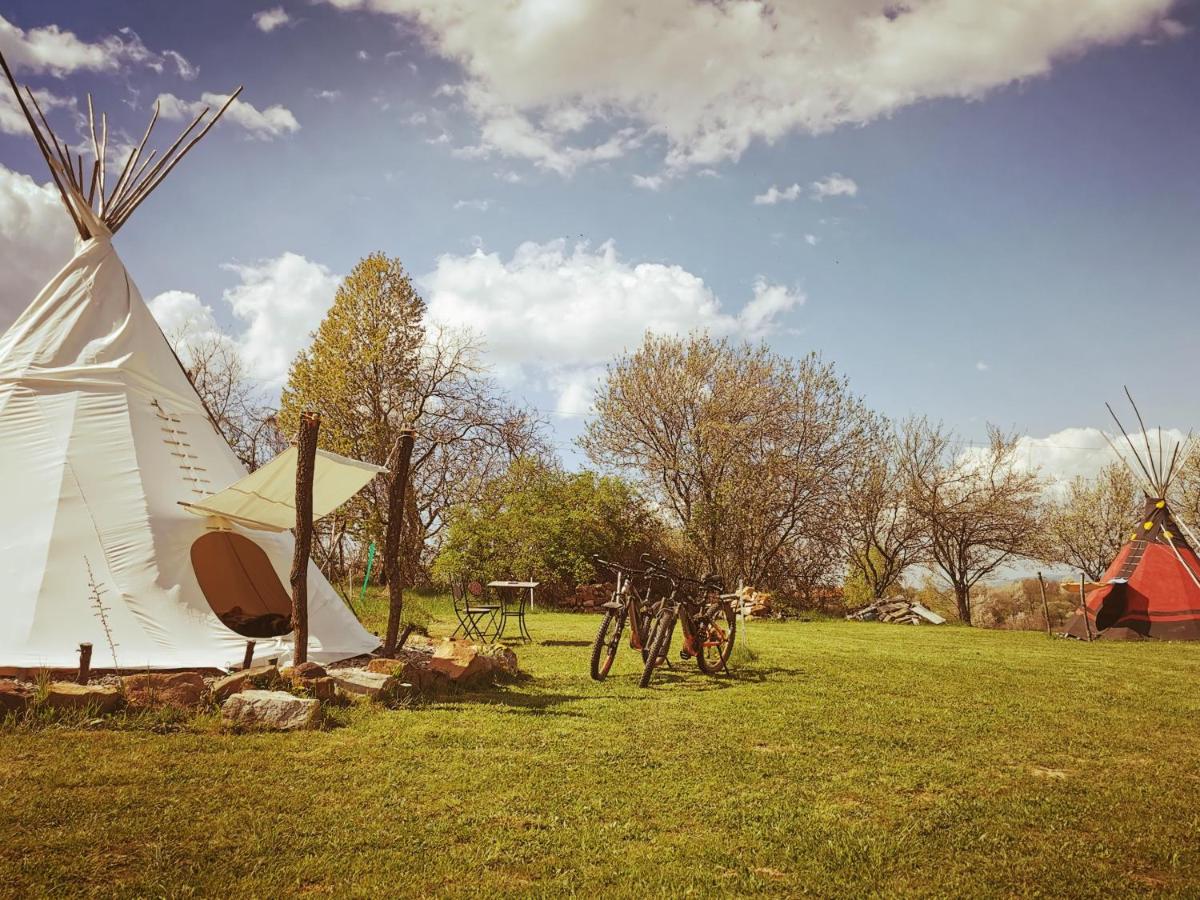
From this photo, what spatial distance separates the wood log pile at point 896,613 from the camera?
630 inches

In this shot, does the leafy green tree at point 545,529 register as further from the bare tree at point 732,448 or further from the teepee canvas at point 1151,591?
the teepee canvas at point 1151,591

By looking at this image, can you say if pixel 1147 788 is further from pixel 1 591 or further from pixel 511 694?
pixel 1 591

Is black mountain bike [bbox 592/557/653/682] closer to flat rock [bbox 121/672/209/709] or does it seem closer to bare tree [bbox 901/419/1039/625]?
flat rock [bbox 121/672/209/709]

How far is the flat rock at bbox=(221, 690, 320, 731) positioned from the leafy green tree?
438 inches

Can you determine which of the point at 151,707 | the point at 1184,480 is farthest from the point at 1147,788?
the point at 1184,480

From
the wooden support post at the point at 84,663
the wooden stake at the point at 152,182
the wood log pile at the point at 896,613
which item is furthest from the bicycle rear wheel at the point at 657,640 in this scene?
the wood log pile at the point at 896,613

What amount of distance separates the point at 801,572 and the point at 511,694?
1381cm

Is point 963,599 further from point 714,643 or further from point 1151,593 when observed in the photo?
point 714,643

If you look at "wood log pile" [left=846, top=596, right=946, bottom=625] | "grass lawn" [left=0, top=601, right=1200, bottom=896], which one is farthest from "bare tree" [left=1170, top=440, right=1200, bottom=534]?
"grass lawn" [left=0, top=601, right=1200, bottom=896]

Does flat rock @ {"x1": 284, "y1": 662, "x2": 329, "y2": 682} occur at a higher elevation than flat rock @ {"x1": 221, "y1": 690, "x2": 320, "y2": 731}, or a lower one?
higher

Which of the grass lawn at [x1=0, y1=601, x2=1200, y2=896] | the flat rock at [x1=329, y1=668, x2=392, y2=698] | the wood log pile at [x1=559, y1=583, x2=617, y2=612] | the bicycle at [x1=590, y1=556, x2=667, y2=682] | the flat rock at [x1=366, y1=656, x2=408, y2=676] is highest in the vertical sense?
the bicycle at [x1=590, y1=556, x2=667, y2=682]

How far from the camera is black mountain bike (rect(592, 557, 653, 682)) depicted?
19.8 feet

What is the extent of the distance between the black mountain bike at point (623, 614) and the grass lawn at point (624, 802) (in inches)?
30.8

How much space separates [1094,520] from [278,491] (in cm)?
2393
